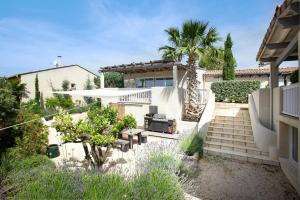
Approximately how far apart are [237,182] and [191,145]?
3.30 metres

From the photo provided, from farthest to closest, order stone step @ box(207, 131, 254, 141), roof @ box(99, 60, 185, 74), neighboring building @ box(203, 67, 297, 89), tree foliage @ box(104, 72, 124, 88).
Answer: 1. tree foliage @ box(104, 72, 124, 88)
2. neighboring building @ box(203, 67, 297, 89)
3. roof @ box(99, 60, 185, 74)
4. stone step @ box(207, 131, 254, 141)

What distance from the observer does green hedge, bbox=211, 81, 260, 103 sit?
2461 centimetres

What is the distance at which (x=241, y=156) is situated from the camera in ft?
39.9

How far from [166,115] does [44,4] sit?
45.7 feet

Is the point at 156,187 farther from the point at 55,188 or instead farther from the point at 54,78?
the point at 54,78

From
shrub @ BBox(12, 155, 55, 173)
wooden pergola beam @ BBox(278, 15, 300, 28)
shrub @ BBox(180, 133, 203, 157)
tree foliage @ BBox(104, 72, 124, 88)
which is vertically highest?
tree foliage @ BBox(104, 72, 124, 88)

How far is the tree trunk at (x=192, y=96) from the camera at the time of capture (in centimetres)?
1892

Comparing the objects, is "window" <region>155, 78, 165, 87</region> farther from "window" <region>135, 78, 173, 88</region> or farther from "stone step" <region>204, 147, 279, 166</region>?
"stone step" <region>204, 147, 279, 166</region>

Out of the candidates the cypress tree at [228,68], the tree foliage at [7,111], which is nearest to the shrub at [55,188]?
the tree foliage at [7,111]

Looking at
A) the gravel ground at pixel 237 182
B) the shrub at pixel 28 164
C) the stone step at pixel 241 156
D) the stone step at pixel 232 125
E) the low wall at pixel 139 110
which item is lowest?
the gravel ground at pixel 237 182

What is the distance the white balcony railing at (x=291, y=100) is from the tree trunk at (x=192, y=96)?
9261mm

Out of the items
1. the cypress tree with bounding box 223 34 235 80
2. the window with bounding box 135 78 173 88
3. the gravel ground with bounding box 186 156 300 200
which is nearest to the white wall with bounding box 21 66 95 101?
the window with bounding box 135 78 173 88

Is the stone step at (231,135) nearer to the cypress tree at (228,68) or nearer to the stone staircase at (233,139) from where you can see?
the stone staircase at (233,139)

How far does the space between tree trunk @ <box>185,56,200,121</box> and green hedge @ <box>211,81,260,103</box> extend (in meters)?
8.06
